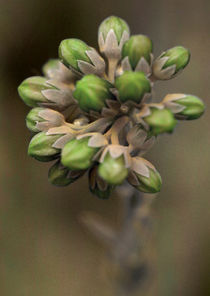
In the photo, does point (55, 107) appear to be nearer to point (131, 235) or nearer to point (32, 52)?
point (131, 235)

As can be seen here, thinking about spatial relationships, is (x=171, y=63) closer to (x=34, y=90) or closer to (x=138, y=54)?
(x=138, y=54)

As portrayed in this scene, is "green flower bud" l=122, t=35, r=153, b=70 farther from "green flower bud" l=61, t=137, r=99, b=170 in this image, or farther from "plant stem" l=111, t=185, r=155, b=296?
"plant stem" l=111, t=185, r=155, b=296

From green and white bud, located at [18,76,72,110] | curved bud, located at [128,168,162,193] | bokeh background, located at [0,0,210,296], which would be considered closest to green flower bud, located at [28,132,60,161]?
green and white bud, located at [18,76,72,110]

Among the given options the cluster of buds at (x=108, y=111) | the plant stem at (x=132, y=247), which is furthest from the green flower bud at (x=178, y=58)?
the plant stem at (x=132, y=247)

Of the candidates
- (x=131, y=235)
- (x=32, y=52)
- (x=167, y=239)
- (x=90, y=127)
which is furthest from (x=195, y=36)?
(x=90, y=127)

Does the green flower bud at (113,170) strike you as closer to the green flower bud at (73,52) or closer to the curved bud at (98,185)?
the curved bud at (98,185)

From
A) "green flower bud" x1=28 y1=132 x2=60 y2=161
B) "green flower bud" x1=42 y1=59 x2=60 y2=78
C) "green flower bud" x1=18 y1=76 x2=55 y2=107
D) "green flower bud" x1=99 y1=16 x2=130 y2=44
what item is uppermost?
"green flower bud" x1=99 y1=16 x2=130 y2=44
